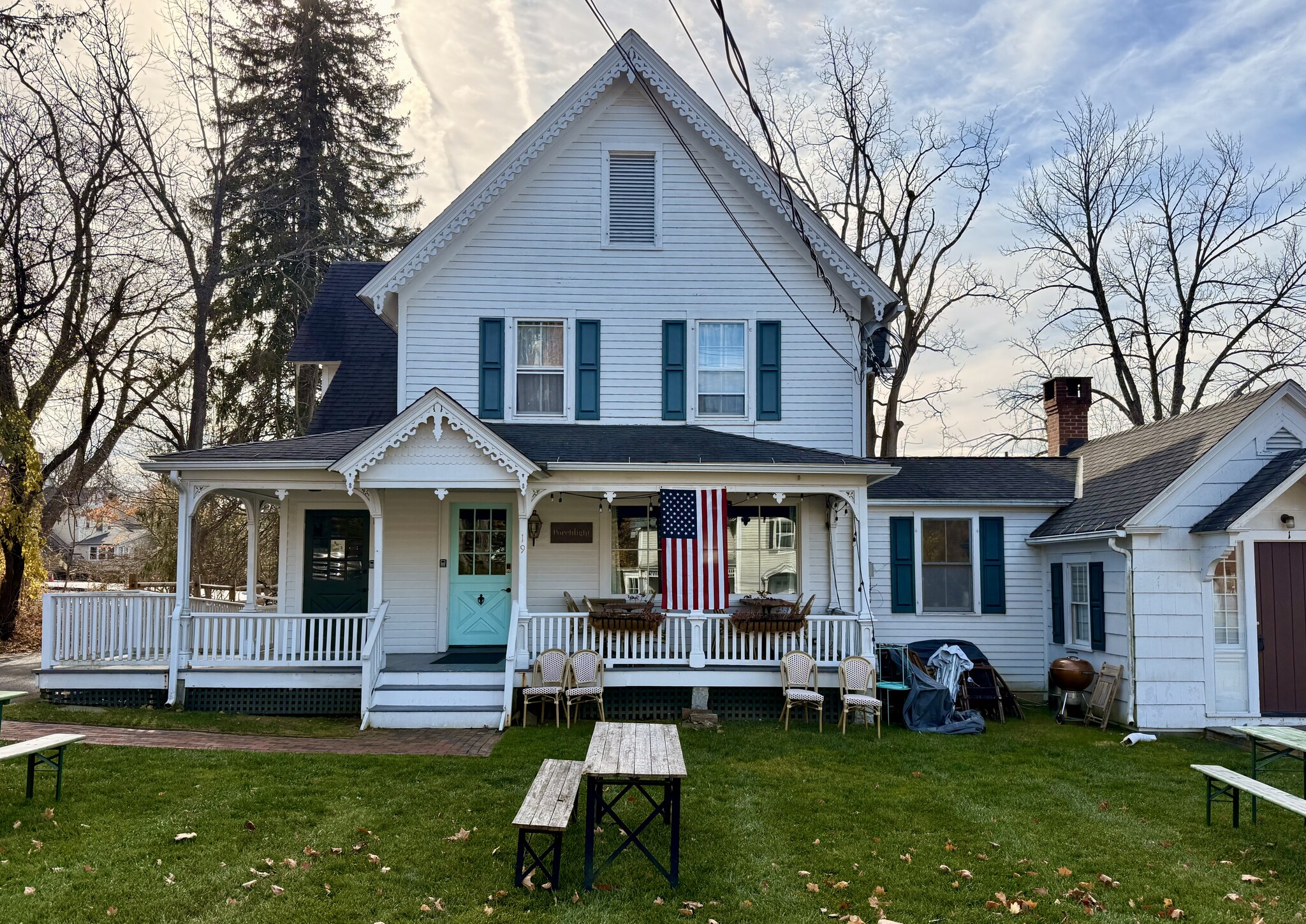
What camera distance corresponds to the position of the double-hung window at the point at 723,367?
13.9 metres

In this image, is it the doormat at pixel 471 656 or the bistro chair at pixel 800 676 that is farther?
the doormat at pixel 471 656

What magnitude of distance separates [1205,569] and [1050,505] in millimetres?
3106

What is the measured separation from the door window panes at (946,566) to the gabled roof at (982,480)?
504mm

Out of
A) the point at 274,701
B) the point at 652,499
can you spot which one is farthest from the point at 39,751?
the point at 652,499

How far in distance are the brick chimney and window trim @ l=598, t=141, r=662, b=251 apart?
8729 millimetres

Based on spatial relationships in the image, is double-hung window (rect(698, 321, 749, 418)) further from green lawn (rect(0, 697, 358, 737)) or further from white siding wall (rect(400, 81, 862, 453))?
green lawn (rect(0, 697, 358, 737))

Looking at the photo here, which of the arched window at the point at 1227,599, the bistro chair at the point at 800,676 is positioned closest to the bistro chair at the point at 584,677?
the bistro chair at the point at 800,676

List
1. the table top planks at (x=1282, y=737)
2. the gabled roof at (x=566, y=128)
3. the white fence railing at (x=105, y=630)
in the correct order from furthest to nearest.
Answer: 1. the gabled roof at (x=566, y=128)
2. the white fence railing at (x=105, y=630)
3. the table top planks at (x=1282, y=737)

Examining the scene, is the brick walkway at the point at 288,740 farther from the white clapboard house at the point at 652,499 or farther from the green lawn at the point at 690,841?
the white clapboard house at the point at 652,499

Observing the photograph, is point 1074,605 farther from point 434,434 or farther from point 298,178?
point 298,178

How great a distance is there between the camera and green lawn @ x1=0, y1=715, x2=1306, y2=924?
18.3 feet

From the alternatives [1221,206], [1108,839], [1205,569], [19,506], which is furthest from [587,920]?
[1221,206]

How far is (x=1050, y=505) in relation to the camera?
14383 mm

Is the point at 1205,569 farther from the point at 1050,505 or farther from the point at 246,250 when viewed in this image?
the point at 246,250
